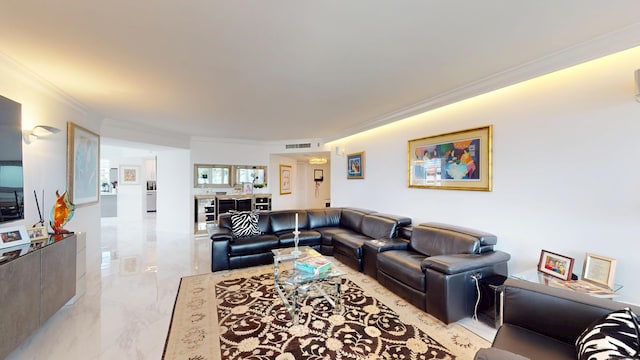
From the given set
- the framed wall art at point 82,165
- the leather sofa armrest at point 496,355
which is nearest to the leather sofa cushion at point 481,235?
the leather sofa armrest at point 496,355

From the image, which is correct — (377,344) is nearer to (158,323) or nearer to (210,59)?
(158,323)

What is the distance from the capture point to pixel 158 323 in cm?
253

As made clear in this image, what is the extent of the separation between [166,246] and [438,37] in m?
6.01

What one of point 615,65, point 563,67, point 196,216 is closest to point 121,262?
point 196,216

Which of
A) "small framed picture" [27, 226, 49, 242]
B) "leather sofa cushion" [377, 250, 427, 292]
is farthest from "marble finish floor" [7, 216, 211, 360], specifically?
"leather sofa cushion" [377, 250, 427, 292]

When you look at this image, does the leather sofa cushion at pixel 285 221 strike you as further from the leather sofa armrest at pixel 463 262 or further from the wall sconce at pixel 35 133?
the wall sconce at pixel 35 133

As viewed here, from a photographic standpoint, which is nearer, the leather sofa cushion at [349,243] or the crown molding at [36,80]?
the crown molding at [36,80]

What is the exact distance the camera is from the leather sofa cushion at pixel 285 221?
193 inches

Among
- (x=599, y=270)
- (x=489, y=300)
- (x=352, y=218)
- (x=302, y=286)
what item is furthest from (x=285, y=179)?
(x=599, y=270)

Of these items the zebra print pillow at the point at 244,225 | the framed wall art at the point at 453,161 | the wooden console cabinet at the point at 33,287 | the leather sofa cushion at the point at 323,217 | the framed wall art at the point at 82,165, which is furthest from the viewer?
the leather sofa cushion at the point at 323,217

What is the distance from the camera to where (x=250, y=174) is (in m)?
7.38

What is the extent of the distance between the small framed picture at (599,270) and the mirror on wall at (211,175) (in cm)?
691

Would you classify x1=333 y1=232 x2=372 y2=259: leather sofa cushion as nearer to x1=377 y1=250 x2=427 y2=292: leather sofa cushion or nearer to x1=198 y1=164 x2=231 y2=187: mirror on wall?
x1=377 y1=250 x2=427 y2=292: leather sofa cushion

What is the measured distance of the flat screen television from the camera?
89.4 inches
